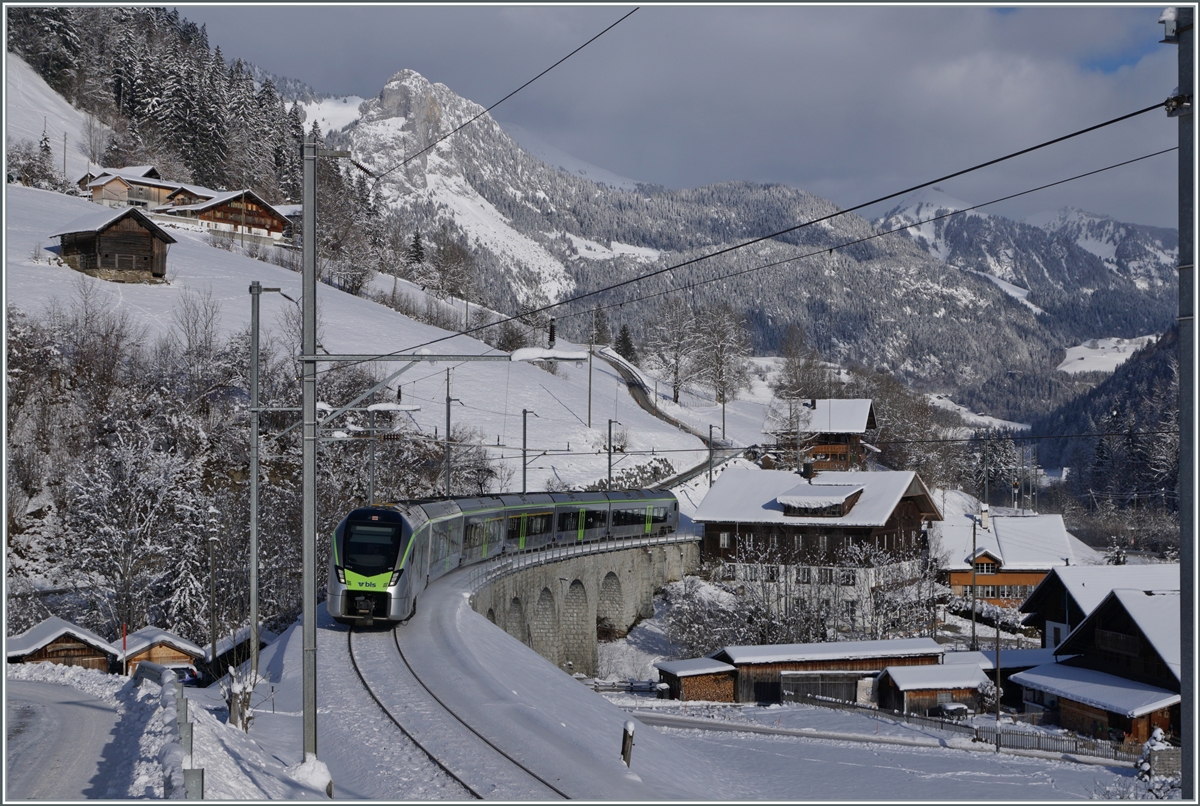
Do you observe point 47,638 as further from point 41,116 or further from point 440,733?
point 41,116

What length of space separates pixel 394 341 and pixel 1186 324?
72.2m

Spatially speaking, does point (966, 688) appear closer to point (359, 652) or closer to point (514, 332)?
point (359, 652)

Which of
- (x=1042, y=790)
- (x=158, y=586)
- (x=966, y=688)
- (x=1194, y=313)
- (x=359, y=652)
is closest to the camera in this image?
(x=1194, y=313)

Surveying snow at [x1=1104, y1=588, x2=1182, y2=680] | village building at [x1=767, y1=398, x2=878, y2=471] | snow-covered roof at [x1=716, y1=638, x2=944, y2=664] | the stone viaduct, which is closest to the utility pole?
the stone viaduct

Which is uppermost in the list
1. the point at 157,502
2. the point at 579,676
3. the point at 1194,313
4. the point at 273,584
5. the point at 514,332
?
the point at 514,332

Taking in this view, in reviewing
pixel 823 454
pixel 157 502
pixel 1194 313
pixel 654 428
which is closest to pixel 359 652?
pixel 1194 313

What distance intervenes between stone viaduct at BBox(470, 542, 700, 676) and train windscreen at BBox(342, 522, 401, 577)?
578 cm

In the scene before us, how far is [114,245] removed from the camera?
68938 mm

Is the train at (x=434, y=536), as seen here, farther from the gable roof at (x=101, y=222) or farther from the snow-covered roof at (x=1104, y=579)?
the gable roof at (x=101, y=222)

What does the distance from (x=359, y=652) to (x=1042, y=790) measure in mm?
15789

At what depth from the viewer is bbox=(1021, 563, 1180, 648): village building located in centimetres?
4075

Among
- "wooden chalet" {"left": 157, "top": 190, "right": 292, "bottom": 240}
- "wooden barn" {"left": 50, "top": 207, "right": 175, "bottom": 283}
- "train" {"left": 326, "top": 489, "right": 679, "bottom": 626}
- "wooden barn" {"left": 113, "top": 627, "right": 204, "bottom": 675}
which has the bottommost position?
"wooden barn" {"left": 113, "top": 627, "right": 204, "bottom": 675}

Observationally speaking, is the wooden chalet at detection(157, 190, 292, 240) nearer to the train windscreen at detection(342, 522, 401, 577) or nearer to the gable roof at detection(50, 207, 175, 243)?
the gable roof at detection(50, 207, 175, 243)

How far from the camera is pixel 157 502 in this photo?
1684 inches
